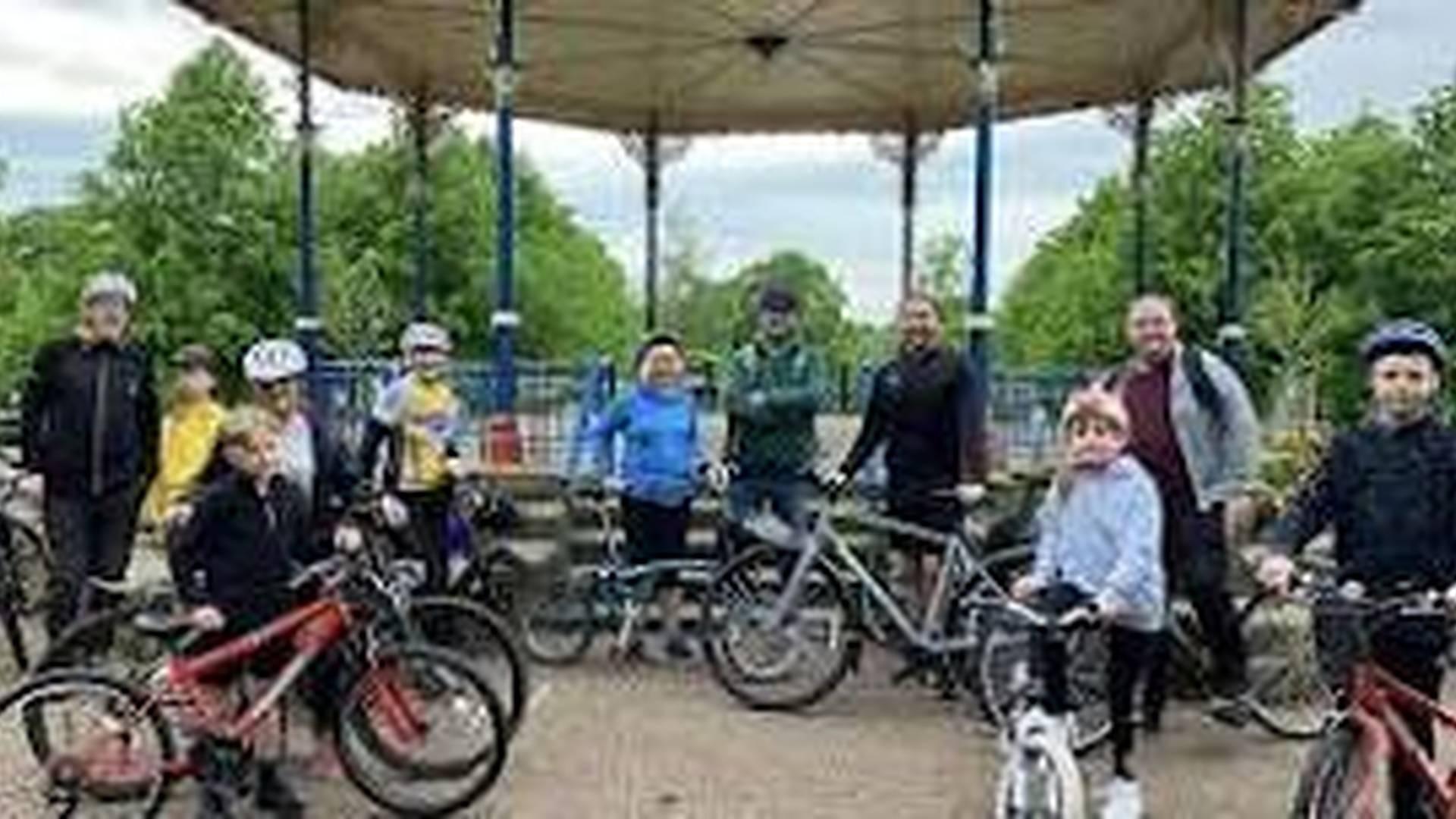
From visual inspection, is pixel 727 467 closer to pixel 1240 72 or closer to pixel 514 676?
pixel 514 676

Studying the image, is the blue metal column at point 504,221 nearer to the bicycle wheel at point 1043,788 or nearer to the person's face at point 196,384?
the person's face at point 196,384

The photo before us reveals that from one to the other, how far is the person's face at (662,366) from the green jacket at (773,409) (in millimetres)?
264

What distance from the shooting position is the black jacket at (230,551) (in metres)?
8.62

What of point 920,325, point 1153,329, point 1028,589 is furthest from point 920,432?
point 1028,589

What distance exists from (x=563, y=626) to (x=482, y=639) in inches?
102

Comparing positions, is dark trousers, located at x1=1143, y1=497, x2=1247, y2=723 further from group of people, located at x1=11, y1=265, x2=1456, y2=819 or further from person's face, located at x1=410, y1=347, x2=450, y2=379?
person's face, located at x1=410, y1=347, x2=450, y2=379

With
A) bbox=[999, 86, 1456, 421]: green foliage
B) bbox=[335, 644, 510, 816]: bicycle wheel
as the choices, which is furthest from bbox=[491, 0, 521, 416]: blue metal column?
bbox=[999, 86, 1456, 421]: green foliage

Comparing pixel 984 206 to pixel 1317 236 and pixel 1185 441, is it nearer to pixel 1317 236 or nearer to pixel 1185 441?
pixel 1185 441

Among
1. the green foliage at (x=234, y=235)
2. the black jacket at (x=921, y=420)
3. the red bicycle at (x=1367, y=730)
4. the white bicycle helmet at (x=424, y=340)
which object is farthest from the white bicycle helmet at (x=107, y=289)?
the green foliage at (x=234, y=235)

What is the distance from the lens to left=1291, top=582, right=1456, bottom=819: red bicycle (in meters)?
6.91

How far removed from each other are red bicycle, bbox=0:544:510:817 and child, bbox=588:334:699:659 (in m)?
2.98

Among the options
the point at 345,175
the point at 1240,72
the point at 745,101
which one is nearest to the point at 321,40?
the point at 745,101

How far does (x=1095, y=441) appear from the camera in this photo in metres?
8.64

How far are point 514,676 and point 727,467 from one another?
2.41 metres
